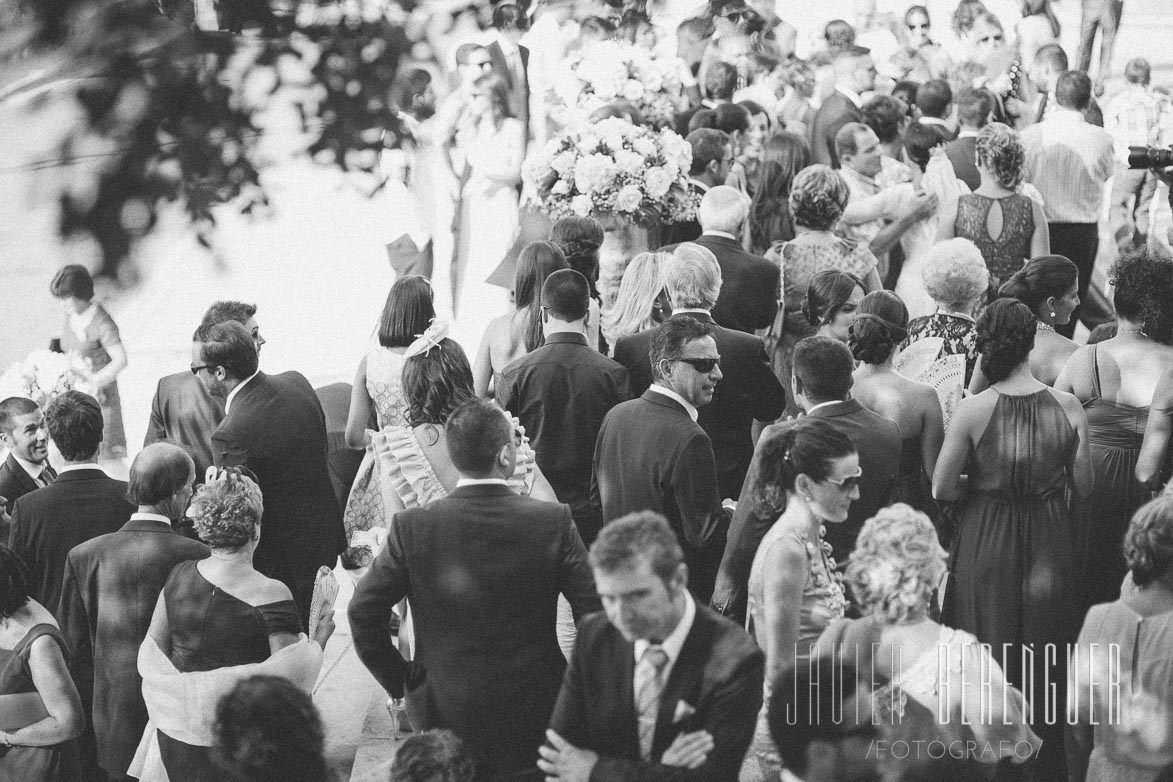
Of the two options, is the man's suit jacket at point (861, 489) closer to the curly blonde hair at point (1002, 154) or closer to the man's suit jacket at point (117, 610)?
the man's suit jacket at point (117, 610)

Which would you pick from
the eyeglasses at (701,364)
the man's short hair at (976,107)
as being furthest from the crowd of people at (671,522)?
the man's short hair at (976,107)

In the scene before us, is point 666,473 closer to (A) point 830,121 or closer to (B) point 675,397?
(B) point 675,397

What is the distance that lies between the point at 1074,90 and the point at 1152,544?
5069 millimetres

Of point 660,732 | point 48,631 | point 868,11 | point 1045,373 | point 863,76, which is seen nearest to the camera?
point 660,732

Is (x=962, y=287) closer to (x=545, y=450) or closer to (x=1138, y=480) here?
(x=1138, y=480)

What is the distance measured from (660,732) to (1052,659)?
2145 mm

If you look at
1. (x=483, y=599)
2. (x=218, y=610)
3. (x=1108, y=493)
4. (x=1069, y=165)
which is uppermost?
(x=1069, y=165)

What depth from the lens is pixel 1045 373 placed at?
18.6ft

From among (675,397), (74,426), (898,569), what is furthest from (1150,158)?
(74,426)

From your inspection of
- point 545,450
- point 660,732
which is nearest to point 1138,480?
point 545,450

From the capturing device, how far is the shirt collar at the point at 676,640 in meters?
3.11

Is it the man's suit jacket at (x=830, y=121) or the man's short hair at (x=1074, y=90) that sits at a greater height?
the man's short hair at (x=1074, y=90)

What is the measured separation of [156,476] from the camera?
455 centimetres

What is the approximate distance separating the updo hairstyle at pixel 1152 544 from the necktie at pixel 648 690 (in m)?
1.33
